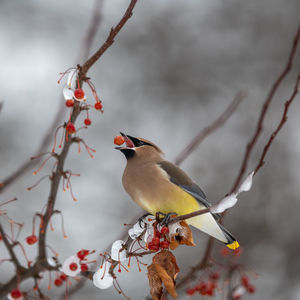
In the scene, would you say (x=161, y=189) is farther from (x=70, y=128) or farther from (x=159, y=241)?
(x=70, y=128)

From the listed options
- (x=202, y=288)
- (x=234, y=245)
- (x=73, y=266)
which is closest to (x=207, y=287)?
(x=202, y=288)

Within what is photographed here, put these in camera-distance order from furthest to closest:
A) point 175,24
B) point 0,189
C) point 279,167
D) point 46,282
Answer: point 175,24 → point 279,167 → point 46,282 → point 0,189

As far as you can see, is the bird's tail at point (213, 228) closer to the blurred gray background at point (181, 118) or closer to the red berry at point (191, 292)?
the red berry at point (191, 292)

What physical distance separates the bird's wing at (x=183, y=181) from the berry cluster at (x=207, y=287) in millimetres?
428

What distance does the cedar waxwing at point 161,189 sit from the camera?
2.66 metres

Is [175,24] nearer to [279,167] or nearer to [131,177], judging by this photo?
[279,167]

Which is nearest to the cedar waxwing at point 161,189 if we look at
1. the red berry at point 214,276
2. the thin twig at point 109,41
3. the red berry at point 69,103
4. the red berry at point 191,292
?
the red berry at point 214,276

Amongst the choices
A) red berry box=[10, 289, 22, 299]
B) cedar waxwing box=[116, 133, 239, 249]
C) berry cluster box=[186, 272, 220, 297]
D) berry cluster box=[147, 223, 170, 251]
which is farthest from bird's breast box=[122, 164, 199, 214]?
red berry box=[10, 289, 22, 299]

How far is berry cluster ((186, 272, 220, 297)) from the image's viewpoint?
2693 millimetres

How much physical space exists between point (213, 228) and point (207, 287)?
0.35 metres

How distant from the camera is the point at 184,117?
7.87 m

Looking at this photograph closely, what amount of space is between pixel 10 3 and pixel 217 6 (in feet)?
12.1

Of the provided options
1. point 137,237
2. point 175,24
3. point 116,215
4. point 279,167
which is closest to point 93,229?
point 116,215

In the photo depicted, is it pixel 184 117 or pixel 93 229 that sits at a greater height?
pixel 184 117
